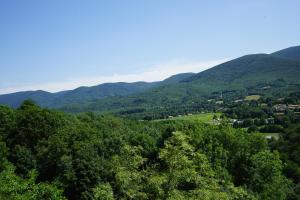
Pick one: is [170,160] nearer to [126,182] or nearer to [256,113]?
[126,182]

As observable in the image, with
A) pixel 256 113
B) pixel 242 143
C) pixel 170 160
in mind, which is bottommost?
pixel 256 113

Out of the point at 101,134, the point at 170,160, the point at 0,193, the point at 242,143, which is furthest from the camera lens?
the point at 101,134

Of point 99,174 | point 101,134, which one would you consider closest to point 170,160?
point 99,174

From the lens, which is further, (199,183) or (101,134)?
(101,134)

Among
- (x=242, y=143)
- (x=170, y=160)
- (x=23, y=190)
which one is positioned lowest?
(x=242, y=143)

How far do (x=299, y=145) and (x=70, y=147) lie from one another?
5189 cm

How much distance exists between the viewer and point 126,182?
20734 mm


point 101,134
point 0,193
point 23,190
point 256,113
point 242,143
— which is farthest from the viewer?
point 256,113

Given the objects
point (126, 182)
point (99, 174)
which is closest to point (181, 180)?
point (126, 182)

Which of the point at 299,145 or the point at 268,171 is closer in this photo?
the point at 268,171

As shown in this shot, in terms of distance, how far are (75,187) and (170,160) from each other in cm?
2296

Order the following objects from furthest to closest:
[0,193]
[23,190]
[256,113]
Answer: [256,113], [23,190], [0,193]

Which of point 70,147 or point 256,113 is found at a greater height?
point 70,147

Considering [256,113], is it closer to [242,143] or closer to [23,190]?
[242,143]
